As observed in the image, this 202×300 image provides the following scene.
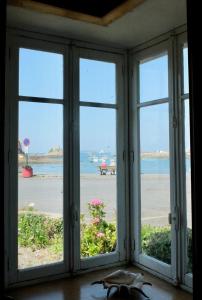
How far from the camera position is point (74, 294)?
3.13 meters

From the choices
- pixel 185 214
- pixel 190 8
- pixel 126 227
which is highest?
pixel 190 8

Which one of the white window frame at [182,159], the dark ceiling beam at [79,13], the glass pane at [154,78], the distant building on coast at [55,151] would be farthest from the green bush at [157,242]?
the dark ceiling beam at [79,13]

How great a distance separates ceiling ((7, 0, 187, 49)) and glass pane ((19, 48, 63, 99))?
0.27 metres

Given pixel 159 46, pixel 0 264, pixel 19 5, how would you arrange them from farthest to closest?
pixel 159 46 → pixel 19 5 → pixel 0 264

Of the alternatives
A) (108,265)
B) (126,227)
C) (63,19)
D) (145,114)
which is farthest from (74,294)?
(63,19)

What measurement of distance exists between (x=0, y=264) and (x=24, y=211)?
8.34 feet

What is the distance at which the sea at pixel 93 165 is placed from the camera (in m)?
3.54

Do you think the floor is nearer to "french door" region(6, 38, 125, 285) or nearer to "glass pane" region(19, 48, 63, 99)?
"french door" region(6, 38, 125, 285)

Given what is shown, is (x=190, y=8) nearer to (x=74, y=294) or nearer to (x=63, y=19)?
(x=63, y=19)

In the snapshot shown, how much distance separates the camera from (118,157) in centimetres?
401

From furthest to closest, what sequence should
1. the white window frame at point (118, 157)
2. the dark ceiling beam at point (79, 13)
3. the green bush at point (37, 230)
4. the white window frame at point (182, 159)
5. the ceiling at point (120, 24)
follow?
the white window frame at point (118, 157)
the green bush at point (37, 230)
the white window frame at point (182, 159)
the ceiling at point (120, 24)
the dark ceiling beam at point (79, 13)

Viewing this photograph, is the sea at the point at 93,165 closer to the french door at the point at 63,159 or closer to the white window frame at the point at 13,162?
the french door at the point at 63,159

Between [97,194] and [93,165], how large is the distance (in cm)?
36

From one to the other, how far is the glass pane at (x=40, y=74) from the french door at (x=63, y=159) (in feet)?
0.04
